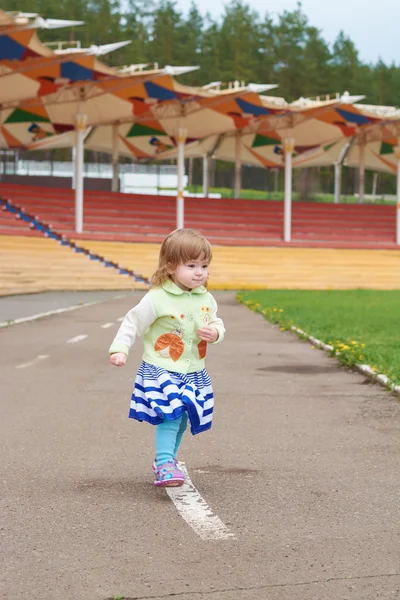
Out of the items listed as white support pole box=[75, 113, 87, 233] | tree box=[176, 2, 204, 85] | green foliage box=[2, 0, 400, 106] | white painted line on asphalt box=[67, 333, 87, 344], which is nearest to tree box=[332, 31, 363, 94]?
green foliage box=[2, 0, 400, 106]

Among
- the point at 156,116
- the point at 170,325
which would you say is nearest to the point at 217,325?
the point at 170,325

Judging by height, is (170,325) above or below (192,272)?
below

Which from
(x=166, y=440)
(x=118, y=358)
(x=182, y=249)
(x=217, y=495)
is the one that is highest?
(x=182, y=249)

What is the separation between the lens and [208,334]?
5746 mm

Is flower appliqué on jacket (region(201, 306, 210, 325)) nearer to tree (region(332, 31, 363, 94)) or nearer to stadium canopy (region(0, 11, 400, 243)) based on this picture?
stadium canopy (region(0, 11, 400, 243))

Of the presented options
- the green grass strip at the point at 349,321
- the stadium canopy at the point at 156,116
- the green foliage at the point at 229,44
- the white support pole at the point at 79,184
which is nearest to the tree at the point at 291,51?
the green foliage at the point at 229,44

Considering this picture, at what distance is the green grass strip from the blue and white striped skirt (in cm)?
469

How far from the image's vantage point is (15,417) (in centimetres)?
848

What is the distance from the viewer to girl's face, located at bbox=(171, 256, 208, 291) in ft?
18.8

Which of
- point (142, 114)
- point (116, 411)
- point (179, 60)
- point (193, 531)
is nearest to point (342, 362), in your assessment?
point (116, 411)

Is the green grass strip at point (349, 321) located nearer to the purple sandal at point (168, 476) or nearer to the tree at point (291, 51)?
the purple sandal at point (168, 476)

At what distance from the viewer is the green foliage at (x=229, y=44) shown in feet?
314

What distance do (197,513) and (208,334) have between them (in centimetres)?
105

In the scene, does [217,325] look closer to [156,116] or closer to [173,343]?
[173,343]
